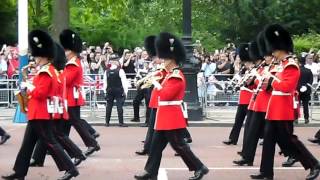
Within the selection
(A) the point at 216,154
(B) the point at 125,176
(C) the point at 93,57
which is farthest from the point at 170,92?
(C) the point at 93,57

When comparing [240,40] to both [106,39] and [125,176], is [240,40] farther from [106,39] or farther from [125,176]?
[125,176]

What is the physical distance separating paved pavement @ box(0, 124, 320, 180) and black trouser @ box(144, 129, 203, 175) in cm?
60

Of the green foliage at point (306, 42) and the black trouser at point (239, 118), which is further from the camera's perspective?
the green foliage at point (306, 42)

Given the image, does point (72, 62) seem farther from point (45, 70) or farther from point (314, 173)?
point (314, 173)

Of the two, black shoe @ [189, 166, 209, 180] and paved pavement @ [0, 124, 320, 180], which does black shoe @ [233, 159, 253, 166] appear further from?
black shoe @ [189, 166, 209, 180]

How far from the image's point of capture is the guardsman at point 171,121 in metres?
10.1

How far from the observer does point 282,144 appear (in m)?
10.6

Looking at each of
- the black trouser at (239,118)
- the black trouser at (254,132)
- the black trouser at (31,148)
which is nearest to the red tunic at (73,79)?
the black trouser at (31,148)

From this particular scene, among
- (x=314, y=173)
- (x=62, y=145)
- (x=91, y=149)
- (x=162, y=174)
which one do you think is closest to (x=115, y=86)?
(x=91, y=149)

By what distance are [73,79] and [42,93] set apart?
7.43 ft

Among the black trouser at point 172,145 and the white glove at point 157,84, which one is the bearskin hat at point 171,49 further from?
the black trouser at point 172,145

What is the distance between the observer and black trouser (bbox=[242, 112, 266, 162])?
11607mm

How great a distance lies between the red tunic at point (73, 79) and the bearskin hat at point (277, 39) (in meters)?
3.07

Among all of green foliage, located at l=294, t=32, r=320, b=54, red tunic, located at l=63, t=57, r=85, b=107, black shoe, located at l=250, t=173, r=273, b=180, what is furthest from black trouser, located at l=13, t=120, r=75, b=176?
green foliage, located at l=294, t=32, r=320, b=54
